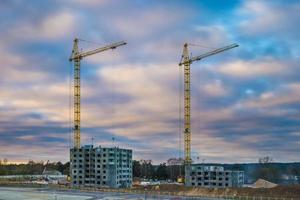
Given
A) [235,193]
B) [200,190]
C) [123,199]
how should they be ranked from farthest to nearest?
[200,190]
[235,193]
[123,199]

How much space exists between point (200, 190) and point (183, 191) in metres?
7.27

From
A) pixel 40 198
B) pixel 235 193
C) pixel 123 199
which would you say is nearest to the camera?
pixel 123 199

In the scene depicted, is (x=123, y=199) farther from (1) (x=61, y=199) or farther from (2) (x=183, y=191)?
(2) (x=183, y=191)

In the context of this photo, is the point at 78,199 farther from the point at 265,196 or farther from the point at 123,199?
the point at 265,196

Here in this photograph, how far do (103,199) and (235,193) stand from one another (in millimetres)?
44682

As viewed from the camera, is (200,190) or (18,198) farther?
(200,190)

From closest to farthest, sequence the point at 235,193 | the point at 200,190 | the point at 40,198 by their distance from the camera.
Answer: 1. the point at 40,198
2. the point at 235,193
3. the point at 200,190

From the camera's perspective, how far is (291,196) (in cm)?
13738

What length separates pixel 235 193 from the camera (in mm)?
152750

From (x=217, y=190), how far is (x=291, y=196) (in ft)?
95.9

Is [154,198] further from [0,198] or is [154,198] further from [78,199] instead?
[0,198]

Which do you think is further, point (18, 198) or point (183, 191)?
point (183, 191)

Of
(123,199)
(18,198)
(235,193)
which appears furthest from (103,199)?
(235,193)

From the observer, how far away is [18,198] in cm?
13888
